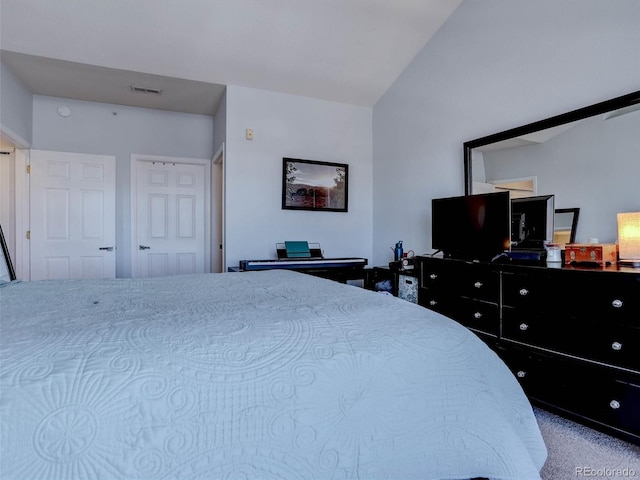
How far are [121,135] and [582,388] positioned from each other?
485cm

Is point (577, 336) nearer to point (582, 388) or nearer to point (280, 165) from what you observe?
point (582, 388)

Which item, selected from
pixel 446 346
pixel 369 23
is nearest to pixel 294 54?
pixel 369 23

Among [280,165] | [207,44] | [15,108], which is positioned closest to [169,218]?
[280,165]

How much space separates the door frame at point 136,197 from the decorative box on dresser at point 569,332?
323cm

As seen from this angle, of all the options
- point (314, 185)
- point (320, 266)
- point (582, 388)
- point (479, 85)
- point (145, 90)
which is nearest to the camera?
point (582, 388)

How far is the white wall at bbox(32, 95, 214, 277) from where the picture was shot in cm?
404

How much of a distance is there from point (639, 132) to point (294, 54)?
2.83m

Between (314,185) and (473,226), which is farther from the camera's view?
(314,185)

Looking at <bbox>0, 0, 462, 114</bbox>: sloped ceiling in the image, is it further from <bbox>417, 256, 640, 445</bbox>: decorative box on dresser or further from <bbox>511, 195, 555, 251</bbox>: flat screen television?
<bbox>417, 256, 640, 445</bbox>: decorative box on dresser

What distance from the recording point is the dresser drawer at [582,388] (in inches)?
68.4

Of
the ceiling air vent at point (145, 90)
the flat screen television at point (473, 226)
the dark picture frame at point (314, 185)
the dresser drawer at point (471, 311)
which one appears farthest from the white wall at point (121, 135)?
the dresser drawer at point (471, 311)

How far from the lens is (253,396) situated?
791 millimetres

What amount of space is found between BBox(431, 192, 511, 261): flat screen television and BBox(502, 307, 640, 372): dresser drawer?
0.58 metres

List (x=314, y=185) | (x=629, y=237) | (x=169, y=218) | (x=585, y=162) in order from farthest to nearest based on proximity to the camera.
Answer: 1. (x=169, y=218)
2. (x=314, y=185)
3. (x=585, y=162)
4. (x=629, y=237)
